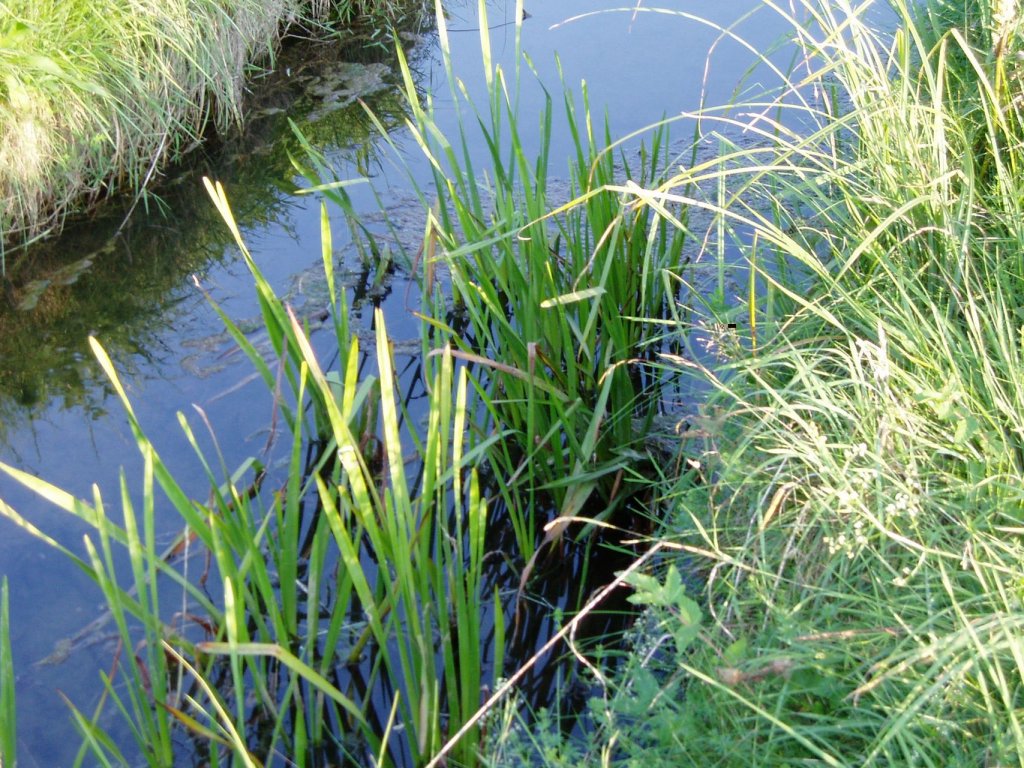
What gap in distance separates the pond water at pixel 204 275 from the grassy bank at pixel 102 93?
113 millimetres

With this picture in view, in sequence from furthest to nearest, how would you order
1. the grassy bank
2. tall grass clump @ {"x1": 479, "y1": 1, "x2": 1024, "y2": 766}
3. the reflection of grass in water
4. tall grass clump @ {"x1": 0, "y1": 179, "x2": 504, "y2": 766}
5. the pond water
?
the grassy bank, the reflection of grass in water, the pond water, tall grass clump @ {"x1": 0, "y1": 179, "x2": 504, "y2": 766}, tall grass clump @ {"x1": 479, "y1": 1, "x2": 1024, "y2": 766}

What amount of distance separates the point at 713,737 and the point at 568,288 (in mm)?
1055

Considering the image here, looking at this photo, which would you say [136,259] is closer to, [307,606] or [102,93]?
[102,93]

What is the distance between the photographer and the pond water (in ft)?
6.27

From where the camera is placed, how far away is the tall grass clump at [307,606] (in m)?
1.23

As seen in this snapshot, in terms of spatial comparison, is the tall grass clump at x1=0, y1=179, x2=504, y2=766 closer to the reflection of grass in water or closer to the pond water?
the pond water

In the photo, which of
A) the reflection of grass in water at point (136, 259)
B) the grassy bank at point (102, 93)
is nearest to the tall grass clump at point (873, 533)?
the reflection of grass in water at point (136, 259)

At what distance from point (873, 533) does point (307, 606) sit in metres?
0.90

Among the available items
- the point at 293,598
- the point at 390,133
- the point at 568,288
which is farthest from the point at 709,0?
the point at 293,598

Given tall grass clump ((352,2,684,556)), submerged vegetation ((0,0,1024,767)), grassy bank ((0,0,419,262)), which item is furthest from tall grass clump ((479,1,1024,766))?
grassy bank ((0,0,419,262))

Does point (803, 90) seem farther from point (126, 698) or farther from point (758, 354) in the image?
point (126, 698)

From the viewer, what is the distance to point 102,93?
8.73 ft

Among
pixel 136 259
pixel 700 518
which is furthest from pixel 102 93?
pixel 700 518

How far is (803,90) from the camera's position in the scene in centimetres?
320
